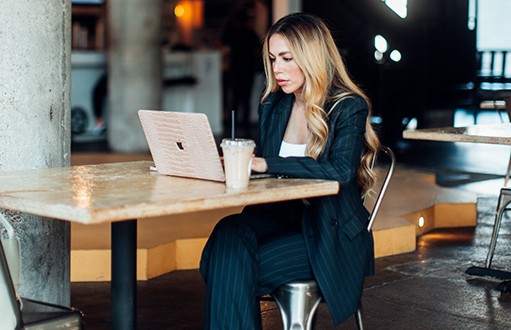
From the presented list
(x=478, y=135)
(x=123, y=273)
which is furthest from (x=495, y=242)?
(x=123, y=273)

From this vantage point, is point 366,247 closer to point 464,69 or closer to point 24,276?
point 24,276

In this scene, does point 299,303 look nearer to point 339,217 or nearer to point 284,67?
point 339,217

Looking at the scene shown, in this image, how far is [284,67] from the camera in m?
3.01

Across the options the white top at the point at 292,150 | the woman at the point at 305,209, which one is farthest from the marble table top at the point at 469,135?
the white top at the point at 292,150

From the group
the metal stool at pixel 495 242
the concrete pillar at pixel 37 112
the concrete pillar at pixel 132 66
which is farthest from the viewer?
the concrete pillar at pixel 132 66

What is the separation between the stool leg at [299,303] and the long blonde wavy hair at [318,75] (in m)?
0.43

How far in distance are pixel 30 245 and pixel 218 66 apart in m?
9.19

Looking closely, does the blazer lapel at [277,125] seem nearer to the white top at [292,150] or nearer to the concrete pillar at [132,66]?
the white top at [292,150]

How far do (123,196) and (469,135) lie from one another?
7.12ft

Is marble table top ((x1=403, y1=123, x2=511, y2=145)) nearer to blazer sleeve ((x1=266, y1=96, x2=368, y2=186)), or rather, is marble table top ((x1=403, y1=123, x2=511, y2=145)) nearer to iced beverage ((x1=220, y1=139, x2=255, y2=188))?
blazer sleeve ((x1=266, y1=96, x2=368, y2=186))

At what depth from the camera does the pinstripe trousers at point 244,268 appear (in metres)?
2.71

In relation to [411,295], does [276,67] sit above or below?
above

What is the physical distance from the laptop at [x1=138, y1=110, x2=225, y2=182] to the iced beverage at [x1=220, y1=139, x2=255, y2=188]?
50 mm

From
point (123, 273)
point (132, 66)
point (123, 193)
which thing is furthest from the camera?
point (132, 66)
